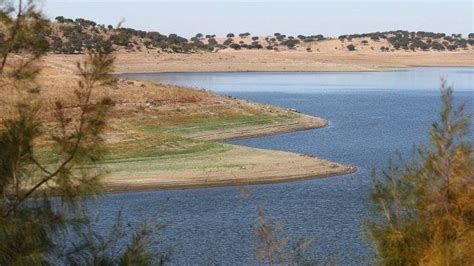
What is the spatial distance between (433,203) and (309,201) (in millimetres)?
16847

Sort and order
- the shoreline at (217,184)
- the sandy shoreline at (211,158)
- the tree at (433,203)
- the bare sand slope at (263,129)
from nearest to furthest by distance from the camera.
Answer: the tree at (433,203)
the shoreline at (217,184)
the sandy shoreline at (211,158)
the bare sand slope at (263,129)

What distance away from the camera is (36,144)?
1021 cm

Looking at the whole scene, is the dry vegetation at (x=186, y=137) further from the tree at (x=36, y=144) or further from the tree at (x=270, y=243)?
the tree at (x=36, y=144)

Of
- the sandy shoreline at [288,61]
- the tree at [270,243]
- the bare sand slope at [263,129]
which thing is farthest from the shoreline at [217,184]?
the sandy shoreline at [288,61]

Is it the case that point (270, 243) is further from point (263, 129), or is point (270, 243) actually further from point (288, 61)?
point (288, 61)

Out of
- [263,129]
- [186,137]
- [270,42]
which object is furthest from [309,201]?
[270,42]

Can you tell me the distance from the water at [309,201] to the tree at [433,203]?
3732 mm

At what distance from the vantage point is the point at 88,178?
1009 cm

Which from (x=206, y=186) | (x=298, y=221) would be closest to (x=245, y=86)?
(x=206, y=186)

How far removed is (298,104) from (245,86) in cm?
2156

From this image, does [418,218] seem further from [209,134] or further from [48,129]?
[209,134]

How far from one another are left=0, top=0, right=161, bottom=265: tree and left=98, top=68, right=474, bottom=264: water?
516 centimetres

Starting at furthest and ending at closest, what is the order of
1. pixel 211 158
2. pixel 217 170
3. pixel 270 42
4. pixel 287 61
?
pixel 270 42 → pixel 287 61 → pixel 211 158 → pixel 217 170

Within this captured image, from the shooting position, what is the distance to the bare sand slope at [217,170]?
1312 inches
